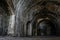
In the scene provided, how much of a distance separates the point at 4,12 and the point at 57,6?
5773mm

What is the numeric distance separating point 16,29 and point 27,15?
11.4 ft

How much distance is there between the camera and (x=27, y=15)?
50.1 ft

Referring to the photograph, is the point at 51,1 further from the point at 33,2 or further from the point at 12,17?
the point at 12,17

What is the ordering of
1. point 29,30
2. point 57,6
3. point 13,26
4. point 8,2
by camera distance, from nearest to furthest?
point 8,2 → point 13,26 → point 57,6 → point 29,30

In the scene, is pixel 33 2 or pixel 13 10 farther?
pixel 33 2

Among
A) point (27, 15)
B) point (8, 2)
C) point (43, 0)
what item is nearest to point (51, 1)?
point (43, 0)

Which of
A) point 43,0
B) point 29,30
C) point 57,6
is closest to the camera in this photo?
point 43,0

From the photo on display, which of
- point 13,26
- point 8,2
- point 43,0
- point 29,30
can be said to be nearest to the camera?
point 8,2

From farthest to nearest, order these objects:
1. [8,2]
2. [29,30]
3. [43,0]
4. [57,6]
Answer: [29,30] < [57,6] < [43,0] < [8,2]

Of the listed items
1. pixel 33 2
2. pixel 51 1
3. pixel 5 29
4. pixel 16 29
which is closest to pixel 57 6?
pixel 51 1

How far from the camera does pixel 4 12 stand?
423 inches

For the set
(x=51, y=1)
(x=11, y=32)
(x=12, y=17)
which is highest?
(x=51, y=1)

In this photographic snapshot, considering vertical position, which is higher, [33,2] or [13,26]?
[33,2]

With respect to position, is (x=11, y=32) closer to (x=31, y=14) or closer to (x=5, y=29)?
(x=5, y=29)
